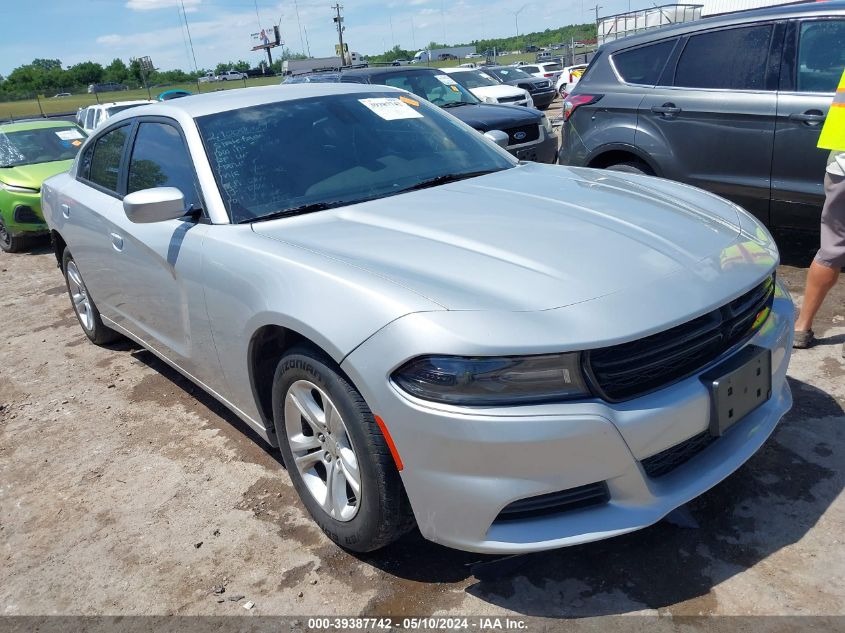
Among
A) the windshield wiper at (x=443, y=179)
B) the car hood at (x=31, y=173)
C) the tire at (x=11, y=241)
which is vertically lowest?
the tire at (x=11, y=241)

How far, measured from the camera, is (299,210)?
2.89 meters

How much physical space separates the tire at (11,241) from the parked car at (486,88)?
773 cm

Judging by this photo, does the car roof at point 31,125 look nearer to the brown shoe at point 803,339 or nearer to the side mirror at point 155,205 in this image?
the side mirror at point 155,205

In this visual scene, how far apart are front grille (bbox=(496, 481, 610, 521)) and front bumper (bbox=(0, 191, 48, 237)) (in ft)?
27.7

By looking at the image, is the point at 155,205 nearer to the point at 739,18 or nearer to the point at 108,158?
the point at 108,158

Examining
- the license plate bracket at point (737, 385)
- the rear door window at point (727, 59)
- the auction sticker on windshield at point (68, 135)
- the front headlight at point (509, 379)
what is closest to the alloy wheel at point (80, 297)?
the front headlight at point (509, 379)

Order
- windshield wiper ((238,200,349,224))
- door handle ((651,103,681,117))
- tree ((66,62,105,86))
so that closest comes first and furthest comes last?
1. windshield wiper ((238,200,349,224))
2. door handle ((651,103,681,117))
3. tree ((66,62,105,86))

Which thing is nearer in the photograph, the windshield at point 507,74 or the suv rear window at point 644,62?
the suv rear window at point 644,62

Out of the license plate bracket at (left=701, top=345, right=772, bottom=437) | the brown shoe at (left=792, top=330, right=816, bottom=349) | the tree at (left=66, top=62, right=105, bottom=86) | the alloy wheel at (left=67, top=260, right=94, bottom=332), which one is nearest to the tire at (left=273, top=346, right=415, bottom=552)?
the license plate bracket at (left=701, top=345, right=772, bottom=437)

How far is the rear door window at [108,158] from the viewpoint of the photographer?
3.93m

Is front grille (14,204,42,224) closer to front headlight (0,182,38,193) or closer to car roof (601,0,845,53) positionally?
front headlight (0,182,38,193)

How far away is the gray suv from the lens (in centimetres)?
446

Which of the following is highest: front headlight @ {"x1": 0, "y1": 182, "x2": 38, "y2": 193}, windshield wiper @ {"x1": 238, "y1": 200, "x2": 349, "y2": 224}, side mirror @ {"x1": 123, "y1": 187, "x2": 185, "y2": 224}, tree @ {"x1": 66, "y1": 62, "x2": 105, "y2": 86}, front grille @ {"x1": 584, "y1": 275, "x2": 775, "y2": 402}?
tree @ {"x1": 66, "y1": 62, "x2": 105, "y2": 86}

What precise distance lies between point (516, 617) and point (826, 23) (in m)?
4.21
